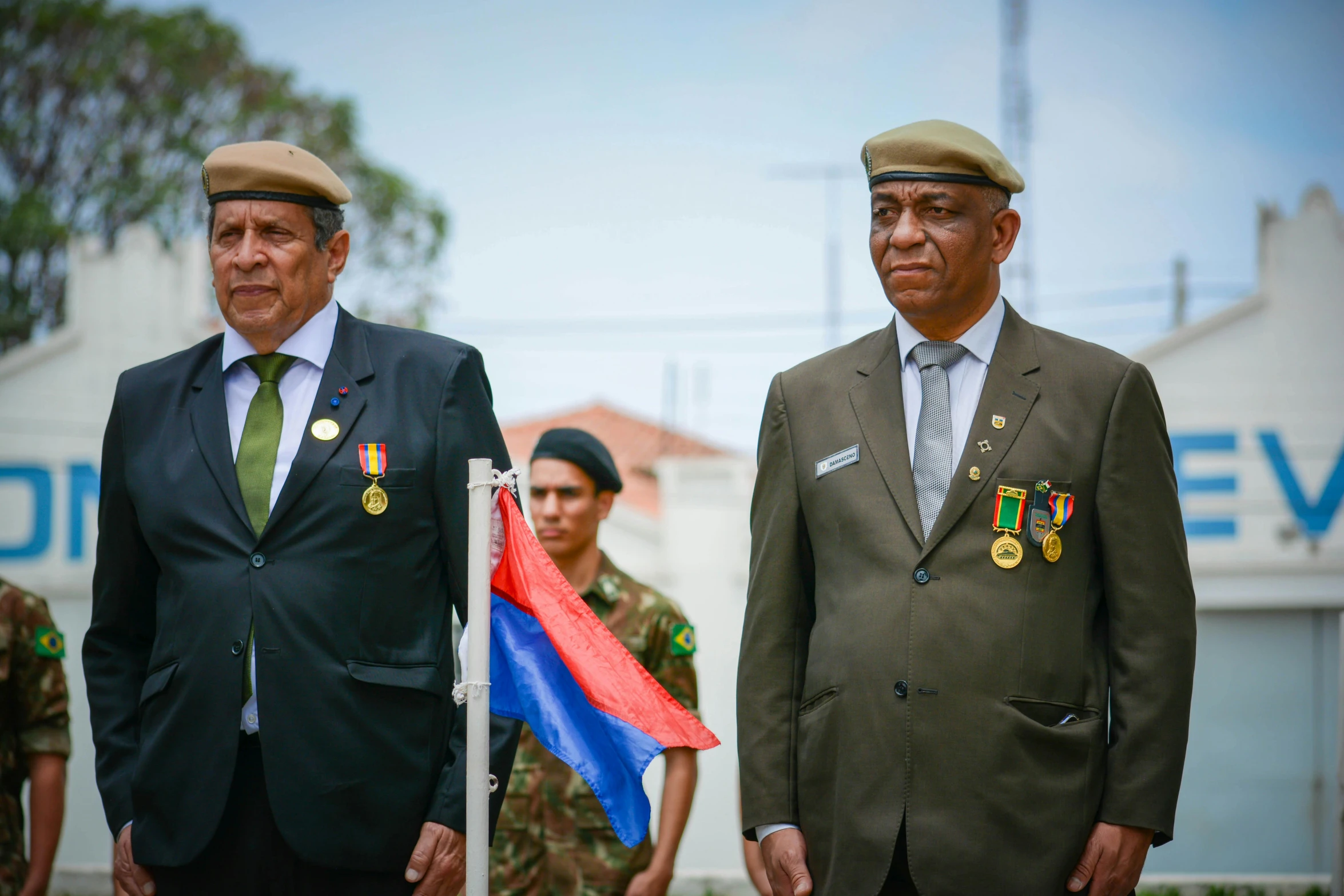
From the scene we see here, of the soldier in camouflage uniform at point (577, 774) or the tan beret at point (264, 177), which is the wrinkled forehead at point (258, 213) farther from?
the soldier in camouflage uniform at point (577, 774)

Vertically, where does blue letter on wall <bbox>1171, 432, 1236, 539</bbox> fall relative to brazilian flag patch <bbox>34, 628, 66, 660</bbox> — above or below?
above

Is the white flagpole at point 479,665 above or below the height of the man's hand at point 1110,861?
above

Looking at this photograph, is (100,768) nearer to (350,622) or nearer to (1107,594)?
(350,622)

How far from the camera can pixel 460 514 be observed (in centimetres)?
263

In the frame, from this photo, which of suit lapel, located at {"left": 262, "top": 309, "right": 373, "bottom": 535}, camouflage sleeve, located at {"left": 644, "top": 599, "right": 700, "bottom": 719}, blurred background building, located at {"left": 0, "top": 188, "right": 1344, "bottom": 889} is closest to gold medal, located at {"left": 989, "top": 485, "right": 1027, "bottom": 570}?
suit lapel, located at {"left": 262, "top": 309, "right": 373, "bottom": 535}

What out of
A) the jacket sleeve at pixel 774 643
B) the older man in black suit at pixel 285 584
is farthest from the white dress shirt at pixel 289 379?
the jacket sleeve at pixel 774 643

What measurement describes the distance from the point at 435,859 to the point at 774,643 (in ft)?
2.58

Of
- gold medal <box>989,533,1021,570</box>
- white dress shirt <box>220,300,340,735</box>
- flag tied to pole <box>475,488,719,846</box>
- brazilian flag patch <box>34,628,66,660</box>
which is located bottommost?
brazilian flag patch <box>34,628,66,660</box>

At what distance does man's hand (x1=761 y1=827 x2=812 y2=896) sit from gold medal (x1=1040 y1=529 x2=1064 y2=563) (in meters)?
0.73

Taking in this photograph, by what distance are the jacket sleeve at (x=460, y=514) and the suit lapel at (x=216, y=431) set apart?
1.25ft

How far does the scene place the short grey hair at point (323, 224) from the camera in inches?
109

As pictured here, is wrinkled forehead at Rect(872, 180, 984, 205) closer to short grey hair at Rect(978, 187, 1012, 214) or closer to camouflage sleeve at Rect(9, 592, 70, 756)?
short grey hair at Rect(978, 187, 1012, 214)

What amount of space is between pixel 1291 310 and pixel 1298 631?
2360 millimetres

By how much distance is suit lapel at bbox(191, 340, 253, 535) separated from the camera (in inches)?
101
